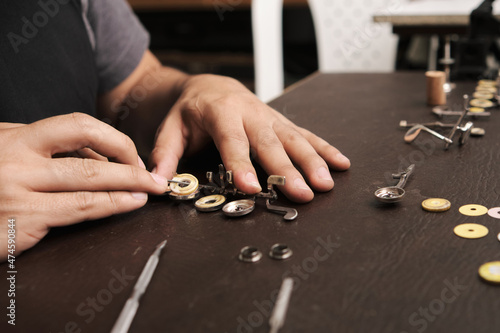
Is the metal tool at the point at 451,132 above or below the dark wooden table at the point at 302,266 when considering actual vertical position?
below

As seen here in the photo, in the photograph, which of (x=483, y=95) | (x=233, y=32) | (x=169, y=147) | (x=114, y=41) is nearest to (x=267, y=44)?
(x=233, y=32)

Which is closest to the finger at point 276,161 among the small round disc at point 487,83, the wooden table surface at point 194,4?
the small round disc at point 487,83

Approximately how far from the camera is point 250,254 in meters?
0.55

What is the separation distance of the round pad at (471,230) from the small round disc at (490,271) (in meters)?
0.06

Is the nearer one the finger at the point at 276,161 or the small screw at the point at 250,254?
the small screw at the point at 250,254

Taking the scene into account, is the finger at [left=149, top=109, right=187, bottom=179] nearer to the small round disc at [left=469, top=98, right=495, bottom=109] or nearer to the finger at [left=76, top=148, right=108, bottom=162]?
the finger at [left=76, top=148, right=108, bottom=162]

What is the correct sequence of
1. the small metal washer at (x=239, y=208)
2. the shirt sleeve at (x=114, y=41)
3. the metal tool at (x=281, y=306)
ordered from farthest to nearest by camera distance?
the shirt sleeve at (x=114, y=41), the small metal washer at (x=239, y=208), the metal tool at (x=281, y=306)

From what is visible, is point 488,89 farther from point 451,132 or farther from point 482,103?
point 451,132

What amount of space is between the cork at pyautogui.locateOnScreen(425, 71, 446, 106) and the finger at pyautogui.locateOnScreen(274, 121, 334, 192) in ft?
1.70

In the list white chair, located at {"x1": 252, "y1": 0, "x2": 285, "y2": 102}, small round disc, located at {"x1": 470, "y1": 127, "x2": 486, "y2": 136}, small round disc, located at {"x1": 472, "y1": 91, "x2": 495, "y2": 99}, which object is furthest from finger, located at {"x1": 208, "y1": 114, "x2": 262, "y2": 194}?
white chair, located at {"x1": 252, "y1": 0, "x2": 285, "y2": 102}

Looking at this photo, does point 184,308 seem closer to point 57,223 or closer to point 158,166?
point 57,223

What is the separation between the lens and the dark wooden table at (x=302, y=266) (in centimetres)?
45

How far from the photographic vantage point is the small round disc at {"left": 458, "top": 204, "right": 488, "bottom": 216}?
2.04 ft

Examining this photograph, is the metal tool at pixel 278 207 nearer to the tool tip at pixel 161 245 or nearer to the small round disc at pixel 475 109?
the tool tip at pixel 161 245
